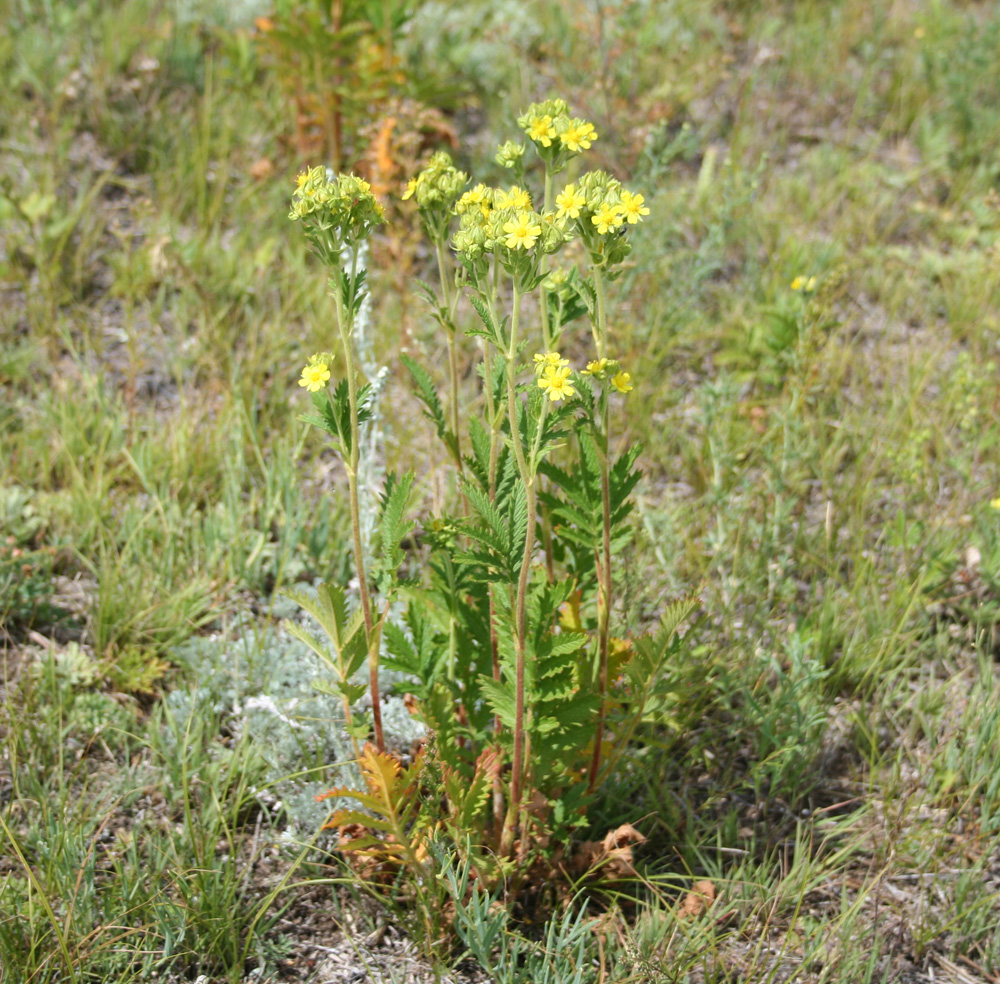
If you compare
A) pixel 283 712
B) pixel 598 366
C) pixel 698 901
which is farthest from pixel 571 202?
pixel 698 901

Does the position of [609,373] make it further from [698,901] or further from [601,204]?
[698,901]

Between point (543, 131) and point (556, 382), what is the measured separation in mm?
498

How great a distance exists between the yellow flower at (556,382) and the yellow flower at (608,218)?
243 millimetres

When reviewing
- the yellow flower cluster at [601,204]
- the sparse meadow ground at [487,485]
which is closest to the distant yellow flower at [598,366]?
the sparse meadow ground at [487,485]

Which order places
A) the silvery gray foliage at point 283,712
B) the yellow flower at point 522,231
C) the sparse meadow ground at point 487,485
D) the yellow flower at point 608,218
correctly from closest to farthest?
1. the yellow flower at point 522,231
2. the yellow flower at point 608,218
3. the sparse meadow ground at point 487,485
4. the silvery gray foliage at point 283,712

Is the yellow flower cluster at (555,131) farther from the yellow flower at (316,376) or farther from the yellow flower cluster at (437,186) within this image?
the yellow flower at (316,376)

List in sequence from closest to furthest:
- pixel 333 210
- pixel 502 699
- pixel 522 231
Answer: pixel 522 231, pixel 333 210, pixel 502 699

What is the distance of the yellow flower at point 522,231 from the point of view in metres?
1.40

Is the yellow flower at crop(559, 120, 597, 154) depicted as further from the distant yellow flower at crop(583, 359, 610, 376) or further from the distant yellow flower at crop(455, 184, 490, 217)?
the distant yellow flower at crop(583, 359, 610, 376)

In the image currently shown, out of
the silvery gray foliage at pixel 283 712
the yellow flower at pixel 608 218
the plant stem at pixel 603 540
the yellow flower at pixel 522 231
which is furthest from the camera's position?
the silvery gray foliage at pixel 283 712

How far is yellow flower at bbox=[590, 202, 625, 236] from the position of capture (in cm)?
151

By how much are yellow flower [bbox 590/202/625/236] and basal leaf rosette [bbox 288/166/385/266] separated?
1.23 ft

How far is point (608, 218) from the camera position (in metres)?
1.51

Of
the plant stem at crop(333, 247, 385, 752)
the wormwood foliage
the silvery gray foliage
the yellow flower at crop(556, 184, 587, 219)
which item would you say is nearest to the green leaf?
the wormwood foliage
